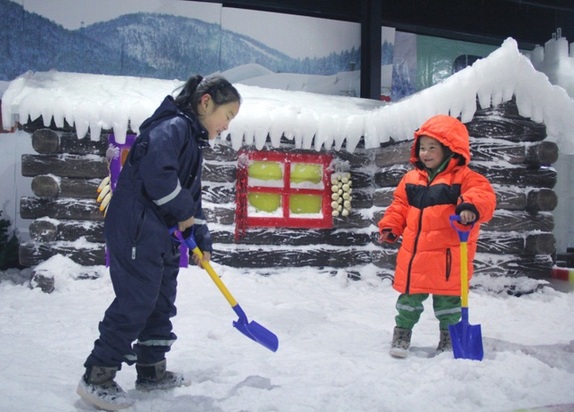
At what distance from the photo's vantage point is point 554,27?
31.6ft

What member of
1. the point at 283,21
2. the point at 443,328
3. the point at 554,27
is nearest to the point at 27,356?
the point at 443,328

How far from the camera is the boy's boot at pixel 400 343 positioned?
3.10 metres

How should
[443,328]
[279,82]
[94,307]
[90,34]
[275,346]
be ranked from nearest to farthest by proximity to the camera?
[275,346]
[443,328]
[94,307]
[90,34]
[279,82]

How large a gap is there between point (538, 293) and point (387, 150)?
8.00 feet

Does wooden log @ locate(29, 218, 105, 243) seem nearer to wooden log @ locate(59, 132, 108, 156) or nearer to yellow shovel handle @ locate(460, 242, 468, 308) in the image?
wooden log @ locate(59, 132, 108, 156)

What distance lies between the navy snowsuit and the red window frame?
3596 mm

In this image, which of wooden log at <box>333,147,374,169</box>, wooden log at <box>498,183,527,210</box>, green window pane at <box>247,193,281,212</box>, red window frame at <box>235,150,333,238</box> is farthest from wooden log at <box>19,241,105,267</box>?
wooden log at <box>498,183,527,210</box>

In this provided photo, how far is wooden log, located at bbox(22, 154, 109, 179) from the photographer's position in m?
5.58

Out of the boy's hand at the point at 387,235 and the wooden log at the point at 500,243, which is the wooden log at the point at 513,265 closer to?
the wooden log at the point at 500,243

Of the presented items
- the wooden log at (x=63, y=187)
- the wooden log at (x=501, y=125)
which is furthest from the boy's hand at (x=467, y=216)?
the wooden log at (x=63, y=187)

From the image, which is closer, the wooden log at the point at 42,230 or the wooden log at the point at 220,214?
the wooden log at the point at 42,230

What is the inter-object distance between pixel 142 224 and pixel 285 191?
3.99 meters

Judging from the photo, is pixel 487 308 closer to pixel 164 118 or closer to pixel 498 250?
pixel 498 250

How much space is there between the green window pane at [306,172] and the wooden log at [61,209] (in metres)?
2.45
